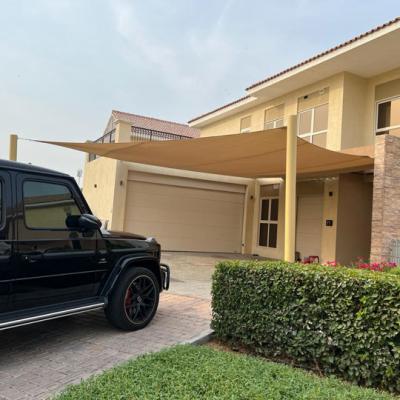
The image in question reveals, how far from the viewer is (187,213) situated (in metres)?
16.1

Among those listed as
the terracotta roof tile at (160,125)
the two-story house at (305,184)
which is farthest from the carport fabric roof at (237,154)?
the terracotta roof tile at (160,125)

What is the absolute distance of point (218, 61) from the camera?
12.5m

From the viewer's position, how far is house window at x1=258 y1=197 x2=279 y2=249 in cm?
1561

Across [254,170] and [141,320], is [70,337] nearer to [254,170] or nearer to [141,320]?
[141,320]

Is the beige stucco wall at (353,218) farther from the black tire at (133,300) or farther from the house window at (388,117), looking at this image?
the black tire at (133,300)

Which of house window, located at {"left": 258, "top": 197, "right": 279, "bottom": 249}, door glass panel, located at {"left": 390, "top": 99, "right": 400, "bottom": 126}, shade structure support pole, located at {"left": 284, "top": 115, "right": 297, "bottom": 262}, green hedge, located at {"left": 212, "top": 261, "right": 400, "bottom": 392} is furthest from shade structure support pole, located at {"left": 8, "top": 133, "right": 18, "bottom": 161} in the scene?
door glass panel, located at {"left": 390, "top": 99, "right": 400, "bottom": 126}

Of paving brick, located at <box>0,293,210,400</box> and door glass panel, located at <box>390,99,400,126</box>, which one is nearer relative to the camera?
paving brick, located at <box>0,293,210,400</box>

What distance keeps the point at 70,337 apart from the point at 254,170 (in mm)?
9695

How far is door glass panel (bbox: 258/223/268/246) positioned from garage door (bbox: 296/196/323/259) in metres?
1.86

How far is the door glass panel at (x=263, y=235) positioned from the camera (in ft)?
52.7

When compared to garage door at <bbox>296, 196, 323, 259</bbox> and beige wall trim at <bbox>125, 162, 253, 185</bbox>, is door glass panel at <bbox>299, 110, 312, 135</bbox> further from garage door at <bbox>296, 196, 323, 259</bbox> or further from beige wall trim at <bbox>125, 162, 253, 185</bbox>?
beige wall trim at <bbox>125, 162, 253, 185</bbox>

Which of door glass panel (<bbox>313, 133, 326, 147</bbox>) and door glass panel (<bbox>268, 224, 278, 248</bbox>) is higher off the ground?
door glass panel (<bbox>313, 133, 326, 147</bbox>)

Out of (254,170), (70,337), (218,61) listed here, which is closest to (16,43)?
(218,61)

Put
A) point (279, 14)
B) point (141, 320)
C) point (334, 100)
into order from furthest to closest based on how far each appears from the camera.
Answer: point (334, 100)
point (279, 14)
point (141, 320)
